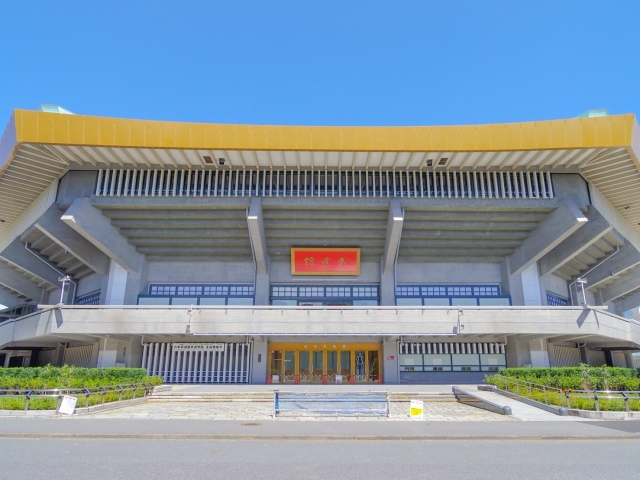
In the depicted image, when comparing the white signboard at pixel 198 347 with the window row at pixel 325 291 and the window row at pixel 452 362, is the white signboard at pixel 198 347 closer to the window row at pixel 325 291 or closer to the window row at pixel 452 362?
the window row at pixel 325 291

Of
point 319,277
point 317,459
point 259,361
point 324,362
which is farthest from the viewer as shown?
point 319,277

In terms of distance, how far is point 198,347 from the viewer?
26438 millimetres

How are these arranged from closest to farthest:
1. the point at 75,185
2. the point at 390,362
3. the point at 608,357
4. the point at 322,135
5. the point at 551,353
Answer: the point at 322,135, the point at 75,185, the point at 390,362, the point at 551,353, the point at 608,357

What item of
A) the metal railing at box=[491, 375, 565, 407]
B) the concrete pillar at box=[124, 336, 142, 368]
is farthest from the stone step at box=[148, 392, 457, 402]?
the concrete pillar at box=[124, 336, 142, 368]

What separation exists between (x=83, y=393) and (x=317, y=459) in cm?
1142

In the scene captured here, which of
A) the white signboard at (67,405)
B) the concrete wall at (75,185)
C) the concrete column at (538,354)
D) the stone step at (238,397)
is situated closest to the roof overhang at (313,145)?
the concrete wall at (75,185)

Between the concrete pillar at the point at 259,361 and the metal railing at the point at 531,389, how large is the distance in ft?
41.4

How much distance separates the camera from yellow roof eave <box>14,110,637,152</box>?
2072cm

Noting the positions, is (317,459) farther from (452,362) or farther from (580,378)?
(452,362)

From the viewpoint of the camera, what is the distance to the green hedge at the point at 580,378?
17.2 meters

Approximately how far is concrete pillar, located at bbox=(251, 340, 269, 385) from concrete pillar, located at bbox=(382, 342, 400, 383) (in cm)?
699

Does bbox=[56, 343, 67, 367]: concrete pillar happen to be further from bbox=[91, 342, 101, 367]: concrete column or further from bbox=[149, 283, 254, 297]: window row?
bbox=[149, 283, 254, 297]: window row

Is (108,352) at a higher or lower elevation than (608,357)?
lower

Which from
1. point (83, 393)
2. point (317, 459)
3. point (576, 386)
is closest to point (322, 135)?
point (83, 393)
